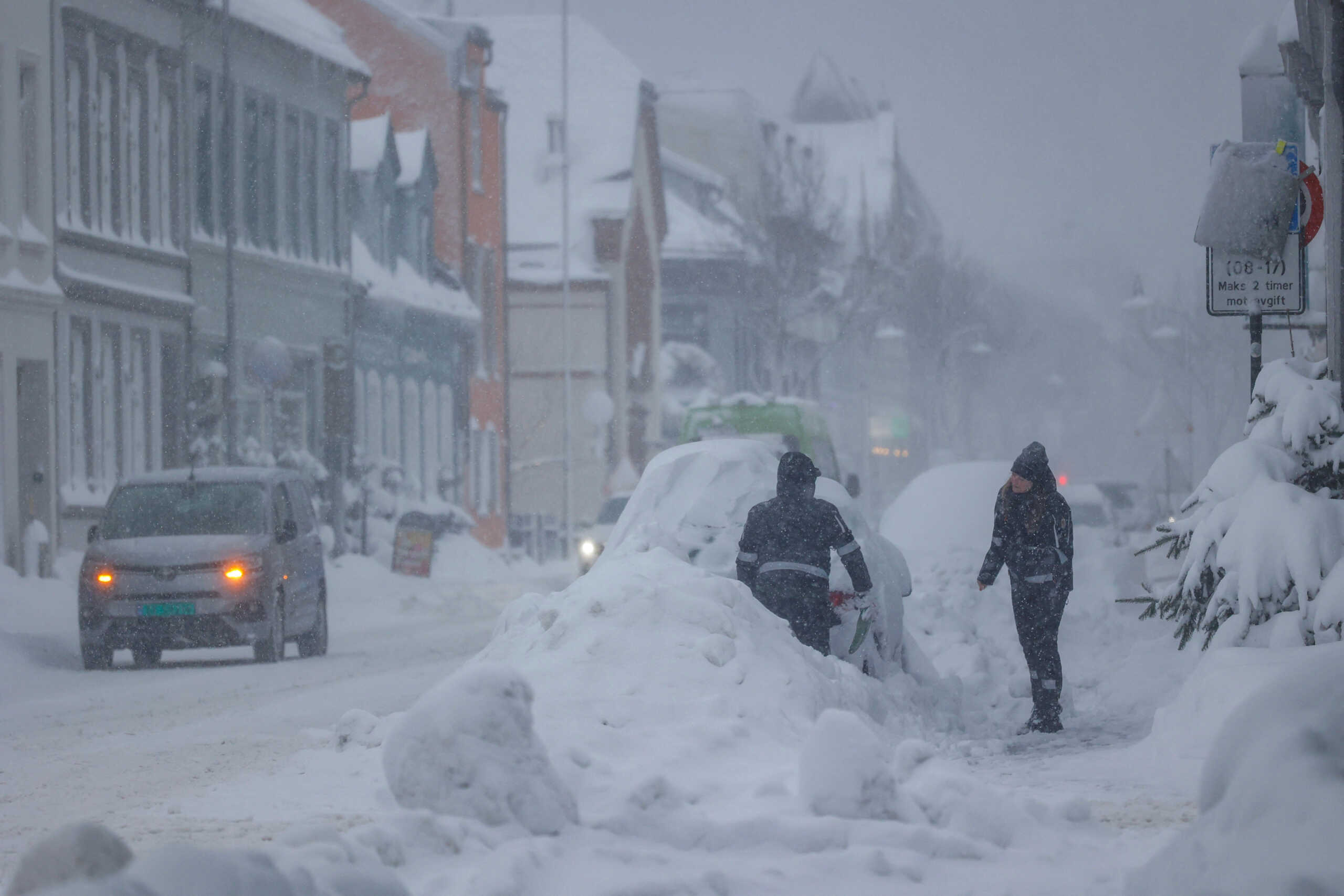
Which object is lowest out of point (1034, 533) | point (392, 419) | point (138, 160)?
point (1034, 533)

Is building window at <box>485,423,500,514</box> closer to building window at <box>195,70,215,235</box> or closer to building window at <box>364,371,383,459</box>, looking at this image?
building window at <box>364,371,383,459</box>

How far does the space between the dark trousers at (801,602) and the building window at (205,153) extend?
23491 millimetres

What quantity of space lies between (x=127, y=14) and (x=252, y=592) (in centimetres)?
1517

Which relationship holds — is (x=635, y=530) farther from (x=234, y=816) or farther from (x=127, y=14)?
(x=127, y=14)

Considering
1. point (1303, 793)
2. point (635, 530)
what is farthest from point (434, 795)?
point (635, 530)

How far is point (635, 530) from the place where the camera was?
12766mm

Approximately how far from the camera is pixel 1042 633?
12.3 meters

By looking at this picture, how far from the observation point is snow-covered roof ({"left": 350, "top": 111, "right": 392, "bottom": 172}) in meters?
42.2

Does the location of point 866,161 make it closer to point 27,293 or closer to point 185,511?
point 27,293

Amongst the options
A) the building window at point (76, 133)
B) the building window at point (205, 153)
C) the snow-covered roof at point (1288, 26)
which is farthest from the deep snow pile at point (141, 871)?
the building window at point (205, 153)

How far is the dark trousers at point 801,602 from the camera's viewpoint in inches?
432

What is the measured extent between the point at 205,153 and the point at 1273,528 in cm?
2544

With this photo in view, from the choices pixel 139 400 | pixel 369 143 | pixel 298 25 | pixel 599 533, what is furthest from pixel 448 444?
pixel 599 533

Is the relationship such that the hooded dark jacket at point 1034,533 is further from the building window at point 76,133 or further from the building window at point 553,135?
the building window at point 553,135
